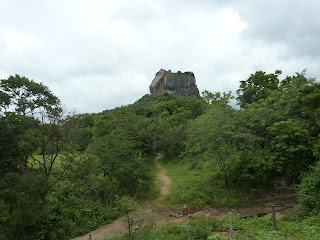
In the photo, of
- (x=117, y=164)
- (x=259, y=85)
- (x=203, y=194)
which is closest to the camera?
(x=203, y=194)

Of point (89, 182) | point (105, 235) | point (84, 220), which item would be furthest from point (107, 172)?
point (105, 235)

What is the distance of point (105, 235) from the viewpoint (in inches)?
415

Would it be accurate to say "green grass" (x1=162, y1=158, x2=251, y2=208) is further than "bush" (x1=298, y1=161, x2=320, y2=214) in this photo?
Yes

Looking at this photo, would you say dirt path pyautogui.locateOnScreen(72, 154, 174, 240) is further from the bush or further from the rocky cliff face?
the rocky cliff face

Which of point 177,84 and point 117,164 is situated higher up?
point 177,84

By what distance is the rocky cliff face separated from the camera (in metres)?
81.5

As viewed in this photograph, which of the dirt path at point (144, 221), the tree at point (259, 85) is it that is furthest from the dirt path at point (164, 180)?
the tree at point (259, 85)

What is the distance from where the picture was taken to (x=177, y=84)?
81438 mm

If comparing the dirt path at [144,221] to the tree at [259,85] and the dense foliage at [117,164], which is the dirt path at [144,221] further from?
the tree at [259,85]

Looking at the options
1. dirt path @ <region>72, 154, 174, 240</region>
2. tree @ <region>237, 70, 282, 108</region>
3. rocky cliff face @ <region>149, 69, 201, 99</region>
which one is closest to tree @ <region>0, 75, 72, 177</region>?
dirt path @ <region>72, 154, 174, 240</region>

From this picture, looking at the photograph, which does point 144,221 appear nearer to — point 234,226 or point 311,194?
point 234,226

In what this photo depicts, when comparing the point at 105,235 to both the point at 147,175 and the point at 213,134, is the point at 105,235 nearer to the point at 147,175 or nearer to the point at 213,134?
the point at 147,175

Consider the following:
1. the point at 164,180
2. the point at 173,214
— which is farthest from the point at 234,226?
the point at 164,180

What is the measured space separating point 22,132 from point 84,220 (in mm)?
6058
